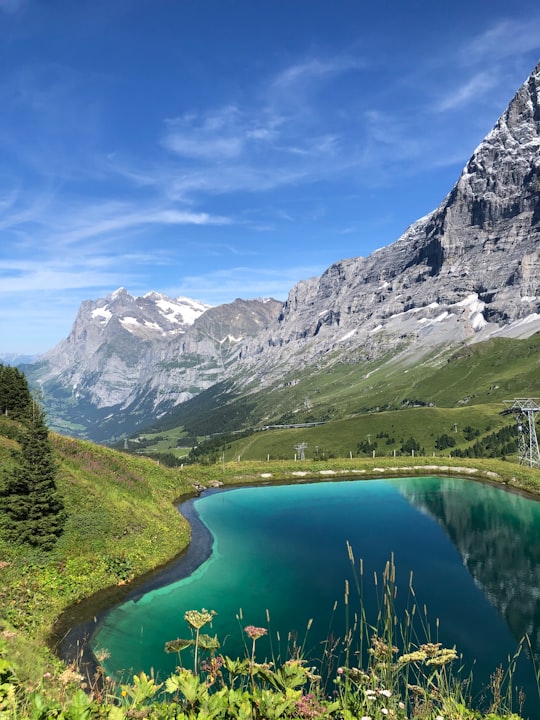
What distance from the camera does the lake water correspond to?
2245cm

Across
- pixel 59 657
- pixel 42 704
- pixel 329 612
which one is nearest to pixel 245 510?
pixel 329 612

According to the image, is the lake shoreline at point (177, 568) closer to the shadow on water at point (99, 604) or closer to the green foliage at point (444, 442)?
the shadow on water at point (99, 604)

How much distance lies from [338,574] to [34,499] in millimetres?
22066

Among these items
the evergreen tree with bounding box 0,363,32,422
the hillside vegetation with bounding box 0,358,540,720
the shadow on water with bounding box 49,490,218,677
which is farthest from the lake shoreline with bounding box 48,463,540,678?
the evergreen tree with bounding box 0,363,32,422

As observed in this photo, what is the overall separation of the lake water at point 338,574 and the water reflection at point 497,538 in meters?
0.13

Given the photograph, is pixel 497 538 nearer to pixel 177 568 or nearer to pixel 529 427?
pixel 177 568

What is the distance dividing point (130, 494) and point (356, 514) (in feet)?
85.6

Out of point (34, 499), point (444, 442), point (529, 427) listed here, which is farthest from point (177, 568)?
point (444, 442)

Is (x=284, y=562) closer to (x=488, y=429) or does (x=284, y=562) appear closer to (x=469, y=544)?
(x=469, y=544)

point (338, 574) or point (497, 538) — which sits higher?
point (338, 574)

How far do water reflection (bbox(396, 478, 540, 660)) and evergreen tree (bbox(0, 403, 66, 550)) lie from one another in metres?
27.8

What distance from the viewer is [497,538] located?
4269 centimetres

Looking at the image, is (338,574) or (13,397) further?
(13,397)

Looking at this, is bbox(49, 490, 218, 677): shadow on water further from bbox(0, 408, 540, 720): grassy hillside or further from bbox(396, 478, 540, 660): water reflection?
bbox(396, 478, 540, 660): water reflection
